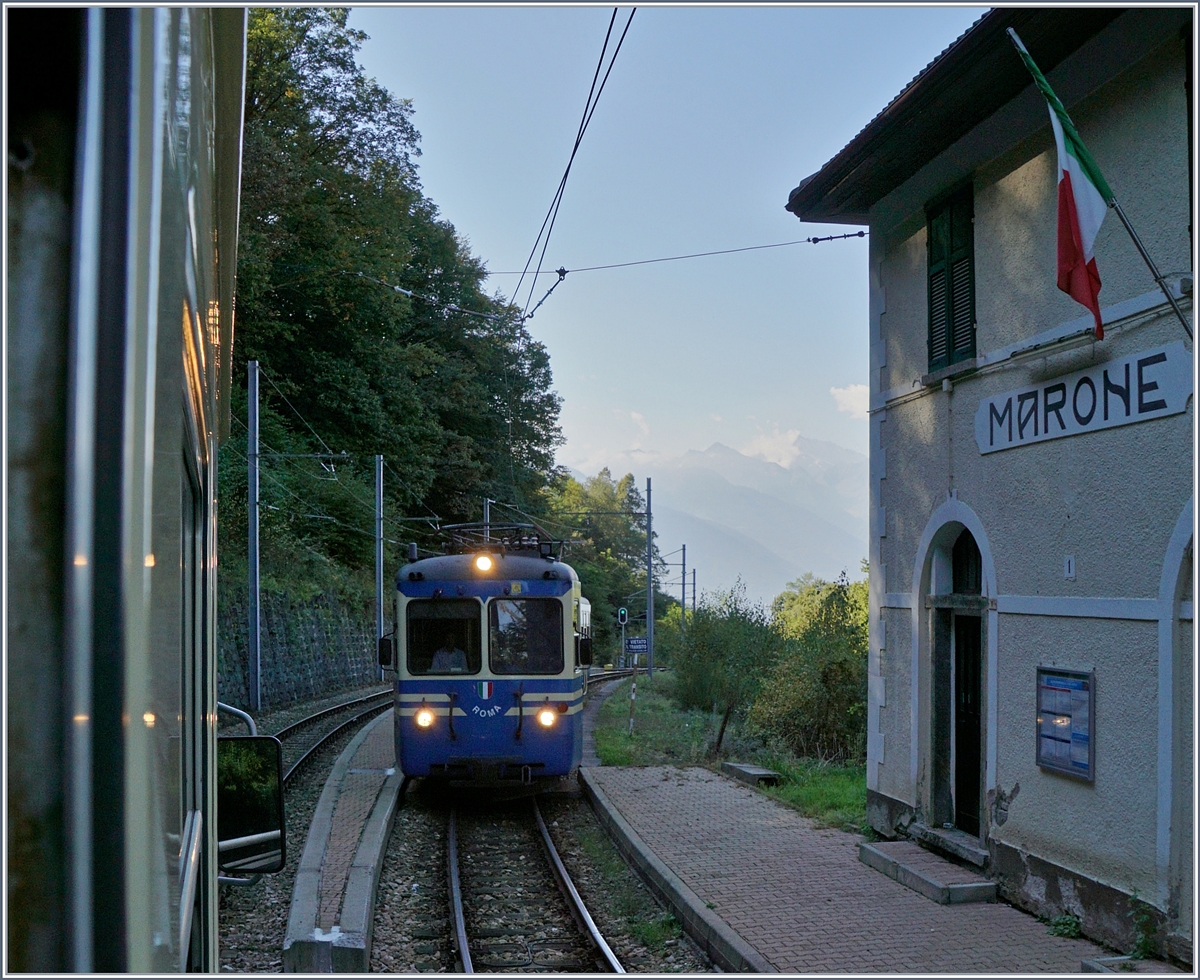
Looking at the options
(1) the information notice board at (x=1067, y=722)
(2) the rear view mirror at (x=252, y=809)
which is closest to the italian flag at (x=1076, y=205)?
(1) the information notice board at (x=1067, y=722)

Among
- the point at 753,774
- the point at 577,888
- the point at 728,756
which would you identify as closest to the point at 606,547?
the point at 728,756

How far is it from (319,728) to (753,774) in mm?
9827

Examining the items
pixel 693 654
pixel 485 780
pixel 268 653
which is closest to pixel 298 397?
pixel 268 653

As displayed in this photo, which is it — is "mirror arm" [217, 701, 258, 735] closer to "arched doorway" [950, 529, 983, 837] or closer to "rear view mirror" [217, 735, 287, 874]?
"rear view mirror" [217, 735, 287, 874]

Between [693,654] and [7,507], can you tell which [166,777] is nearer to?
[7,507]

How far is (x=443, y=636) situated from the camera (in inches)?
476

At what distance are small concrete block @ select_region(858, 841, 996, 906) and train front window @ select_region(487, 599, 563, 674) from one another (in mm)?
4120

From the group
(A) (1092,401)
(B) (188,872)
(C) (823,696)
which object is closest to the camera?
(B) (188,872)

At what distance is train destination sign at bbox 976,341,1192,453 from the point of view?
6.46 meters

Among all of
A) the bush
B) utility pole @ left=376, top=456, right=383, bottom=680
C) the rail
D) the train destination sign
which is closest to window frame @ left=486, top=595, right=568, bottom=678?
the rail

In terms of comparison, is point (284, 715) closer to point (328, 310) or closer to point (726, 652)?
point (726, 652)

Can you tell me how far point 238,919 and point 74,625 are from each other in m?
8.41

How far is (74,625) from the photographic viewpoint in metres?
0.79

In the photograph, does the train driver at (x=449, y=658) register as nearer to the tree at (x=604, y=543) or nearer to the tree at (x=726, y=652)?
the tree at (x=726, y=652)
